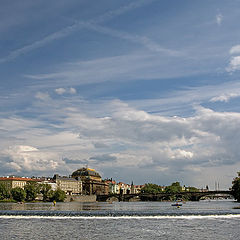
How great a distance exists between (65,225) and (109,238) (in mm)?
14472

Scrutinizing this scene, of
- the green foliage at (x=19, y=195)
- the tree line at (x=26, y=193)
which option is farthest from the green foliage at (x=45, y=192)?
the green foliage at (x=19, y=195)

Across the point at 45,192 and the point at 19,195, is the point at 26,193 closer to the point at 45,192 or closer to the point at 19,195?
the point at 19,195

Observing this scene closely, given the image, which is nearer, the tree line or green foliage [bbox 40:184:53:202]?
the tree line

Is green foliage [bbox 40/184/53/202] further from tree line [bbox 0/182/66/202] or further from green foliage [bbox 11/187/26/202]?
green foliage [bbox 11/187/26/202]

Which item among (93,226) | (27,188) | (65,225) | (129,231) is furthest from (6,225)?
(27,188)

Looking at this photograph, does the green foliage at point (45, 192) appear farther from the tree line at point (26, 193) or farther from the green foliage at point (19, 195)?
the green foliage at point (19, 195)

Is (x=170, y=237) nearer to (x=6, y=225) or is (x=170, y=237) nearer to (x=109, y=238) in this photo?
(x=109, y=238)

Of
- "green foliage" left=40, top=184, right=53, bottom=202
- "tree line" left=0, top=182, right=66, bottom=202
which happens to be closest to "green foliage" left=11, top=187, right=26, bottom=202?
"tree line" left=0, top=182, right=66, bottom=202

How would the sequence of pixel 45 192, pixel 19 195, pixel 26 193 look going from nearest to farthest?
pixel 19 195 < pixel 26 193 < pixel 45 192

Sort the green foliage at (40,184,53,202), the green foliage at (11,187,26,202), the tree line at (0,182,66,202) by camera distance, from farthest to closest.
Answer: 1. the green foliage at (40,184,53,202)
2. the tree line at (0,182,66,202)
3. the green foliage at (11,187,26,202)

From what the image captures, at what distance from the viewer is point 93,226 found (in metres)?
58.9

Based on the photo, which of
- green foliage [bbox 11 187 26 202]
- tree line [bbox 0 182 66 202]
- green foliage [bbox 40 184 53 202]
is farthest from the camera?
green foliage [bbox 40 184 53 202]

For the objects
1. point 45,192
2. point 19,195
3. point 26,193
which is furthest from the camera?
point 45,192

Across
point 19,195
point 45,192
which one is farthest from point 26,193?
point 45,192
